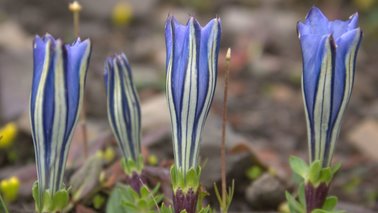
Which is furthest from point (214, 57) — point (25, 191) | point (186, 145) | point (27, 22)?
point (27, 22)

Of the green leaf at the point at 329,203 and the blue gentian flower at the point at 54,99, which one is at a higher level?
the blue gentian flower at the point at 54,99

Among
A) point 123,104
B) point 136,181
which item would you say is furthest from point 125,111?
point 136,181

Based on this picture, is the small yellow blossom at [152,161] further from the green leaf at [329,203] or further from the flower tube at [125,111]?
the green leaf at [329,203]

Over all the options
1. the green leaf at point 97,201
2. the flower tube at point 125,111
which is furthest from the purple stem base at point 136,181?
the green leaf at point 97,201

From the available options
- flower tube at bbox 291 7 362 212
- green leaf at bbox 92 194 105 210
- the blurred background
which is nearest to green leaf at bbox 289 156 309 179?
flower tube at bbox 291 7 362 212

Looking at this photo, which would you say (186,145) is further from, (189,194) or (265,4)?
(265,4)

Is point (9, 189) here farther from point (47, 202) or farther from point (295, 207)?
point (295, 207)
